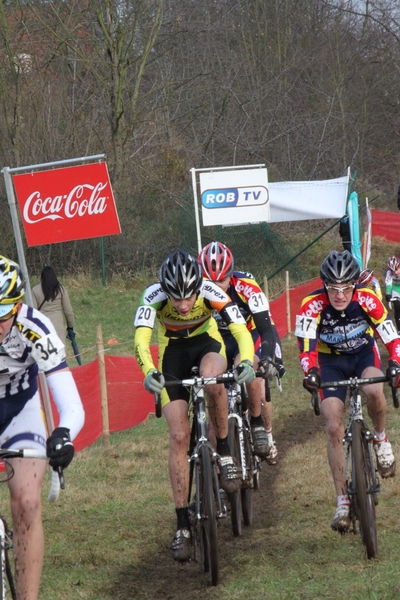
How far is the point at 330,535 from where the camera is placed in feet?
20.9

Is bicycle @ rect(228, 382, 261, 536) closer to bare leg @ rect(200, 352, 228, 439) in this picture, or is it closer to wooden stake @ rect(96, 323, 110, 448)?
bare leg @ rect(200, 352, 228, 439)

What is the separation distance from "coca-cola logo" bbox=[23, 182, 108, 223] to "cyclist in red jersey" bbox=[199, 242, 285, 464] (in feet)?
9.70

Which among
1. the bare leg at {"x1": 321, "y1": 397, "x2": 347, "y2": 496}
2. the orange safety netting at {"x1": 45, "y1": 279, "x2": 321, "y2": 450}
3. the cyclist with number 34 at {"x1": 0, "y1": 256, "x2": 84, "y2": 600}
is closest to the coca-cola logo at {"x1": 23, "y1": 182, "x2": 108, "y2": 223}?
the orange safety netting at {"x1": 45, "y1": 279, "x2": 321, "y2": 450}

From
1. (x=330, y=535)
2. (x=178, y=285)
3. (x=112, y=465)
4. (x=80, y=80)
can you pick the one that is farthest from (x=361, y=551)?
(x=80, y=80)

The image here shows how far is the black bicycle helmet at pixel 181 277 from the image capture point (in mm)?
5883

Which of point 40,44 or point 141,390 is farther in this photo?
point 40,44

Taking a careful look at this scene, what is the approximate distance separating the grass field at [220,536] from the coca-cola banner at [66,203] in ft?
8.56

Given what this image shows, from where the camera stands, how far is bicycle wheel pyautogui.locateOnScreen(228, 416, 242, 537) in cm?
638

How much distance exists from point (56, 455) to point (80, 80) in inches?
928

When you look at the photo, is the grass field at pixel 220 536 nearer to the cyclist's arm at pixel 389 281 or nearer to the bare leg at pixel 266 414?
the bare leg at pixel 266 414

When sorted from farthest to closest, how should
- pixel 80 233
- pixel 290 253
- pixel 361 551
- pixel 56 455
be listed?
pixel 290 253 → pixel 80 233 → pixel 361 551 → pixel 56 455

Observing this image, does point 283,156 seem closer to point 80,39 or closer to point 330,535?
point 80,39

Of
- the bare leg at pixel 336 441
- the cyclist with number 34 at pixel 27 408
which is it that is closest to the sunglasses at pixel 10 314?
the cyclist with number 34 at pixel 27 408

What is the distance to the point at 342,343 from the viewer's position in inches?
254
